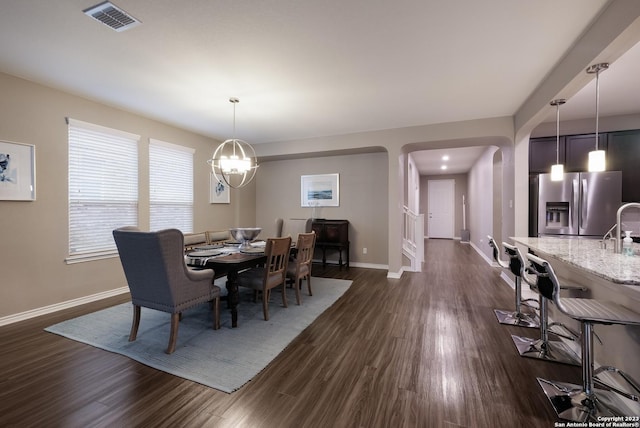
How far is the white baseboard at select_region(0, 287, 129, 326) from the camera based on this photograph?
2.93 metres

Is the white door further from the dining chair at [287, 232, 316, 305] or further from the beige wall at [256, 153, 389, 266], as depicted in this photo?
the dining chair at [287, 232, 316, 305]

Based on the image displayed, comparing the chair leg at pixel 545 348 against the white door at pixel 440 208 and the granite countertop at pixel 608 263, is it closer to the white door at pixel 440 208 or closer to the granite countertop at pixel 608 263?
the granite countertop at pixel 608 263

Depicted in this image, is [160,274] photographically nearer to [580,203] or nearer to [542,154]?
[580,203]

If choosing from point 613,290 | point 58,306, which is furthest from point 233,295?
point 613,290

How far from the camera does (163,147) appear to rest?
4.62 m

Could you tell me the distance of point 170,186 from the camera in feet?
15.5

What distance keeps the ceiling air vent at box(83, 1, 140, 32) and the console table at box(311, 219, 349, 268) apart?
431 centimetres

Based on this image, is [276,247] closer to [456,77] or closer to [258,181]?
[456,77]

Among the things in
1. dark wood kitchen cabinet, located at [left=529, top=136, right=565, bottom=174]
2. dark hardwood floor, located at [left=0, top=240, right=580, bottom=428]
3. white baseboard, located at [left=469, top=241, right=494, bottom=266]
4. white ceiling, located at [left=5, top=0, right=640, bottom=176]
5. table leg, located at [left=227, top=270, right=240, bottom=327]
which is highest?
white ceiling, located at [left=5, top=0, right=640, bottom=176]

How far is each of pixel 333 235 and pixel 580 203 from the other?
400 cm

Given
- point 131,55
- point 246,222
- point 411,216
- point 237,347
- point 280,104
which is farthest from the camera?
point 246,222

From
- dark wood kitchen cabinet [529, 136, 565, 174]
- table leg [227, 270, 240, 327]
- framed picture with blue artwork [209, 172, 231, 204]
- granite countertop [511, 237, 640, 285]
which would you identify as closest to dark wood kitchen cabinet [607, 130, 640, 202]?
dark wood kitchen cabinet [529, 136, 565, 174]

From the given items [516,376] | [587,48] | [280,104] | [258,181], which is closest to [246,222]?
[258,181]

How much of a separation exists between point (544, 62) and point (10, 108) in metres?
5.61
